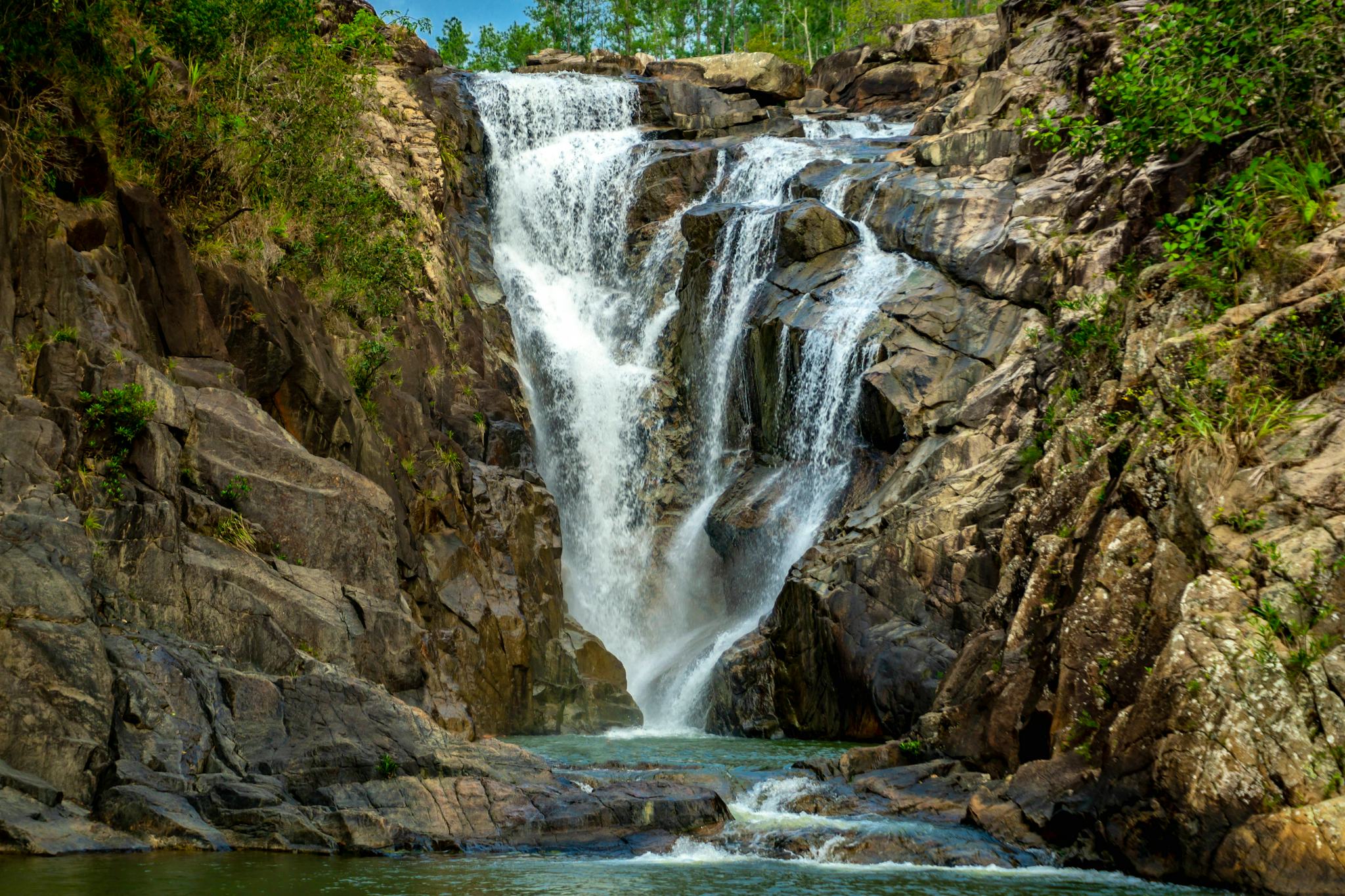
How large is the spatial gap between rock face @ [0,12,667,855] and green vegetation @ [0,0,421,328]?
93 cm

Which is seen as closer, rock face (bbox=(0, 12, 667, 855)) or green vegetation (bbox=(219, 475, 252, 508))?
rock face (bbox=(0, 12, 667, 855))

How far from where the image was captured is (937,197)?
33.2 m

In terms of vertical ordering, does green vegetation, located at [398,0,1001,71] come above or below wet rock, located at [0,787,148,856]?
above

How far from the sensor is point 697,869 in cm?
1230

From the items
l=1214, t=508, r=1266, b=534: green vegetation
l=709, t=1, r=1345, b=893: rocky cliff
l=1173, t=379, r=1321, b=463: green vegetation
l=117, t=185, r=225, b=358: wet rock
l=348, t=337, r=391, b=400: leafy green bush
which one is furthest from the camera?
l=348, t=337, r=391, b=400: leafy green bush

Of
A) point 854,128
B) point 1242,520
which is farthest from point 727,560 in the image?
point 854,128

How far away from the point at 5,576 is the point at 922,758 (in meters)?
13.0

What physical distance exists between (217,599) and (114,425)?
258 cm

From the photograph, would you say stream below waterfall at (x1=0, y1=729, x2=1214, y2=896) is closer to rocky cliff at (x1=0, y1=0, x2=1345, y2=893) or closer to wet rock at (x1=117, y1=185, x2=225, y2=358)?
rocky cliff at (x1=0, y1=0, x2=1345, y2=893)

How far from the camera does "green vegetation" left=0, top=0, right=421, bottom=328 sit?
16.2 m

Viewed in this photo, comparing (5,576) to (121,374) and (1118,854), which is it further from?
(1118,854)

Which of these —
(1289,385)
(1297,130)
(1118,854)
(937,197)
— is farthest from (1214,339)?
(937,197)

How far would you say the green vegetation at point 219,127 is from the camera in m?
16.2

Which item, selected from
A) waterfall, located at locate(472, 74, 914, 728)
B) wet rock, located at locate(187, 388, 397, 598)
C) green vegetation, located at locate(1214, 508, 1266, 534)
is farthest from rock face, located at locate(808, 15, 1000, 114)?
green vegetation, located at locate(1214, 508, 1266, 534)
